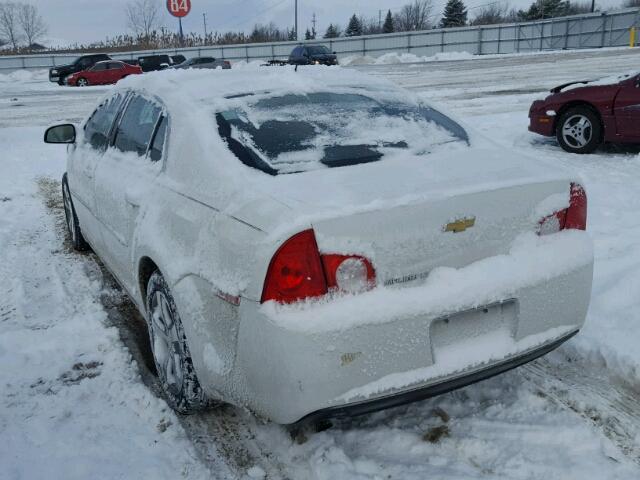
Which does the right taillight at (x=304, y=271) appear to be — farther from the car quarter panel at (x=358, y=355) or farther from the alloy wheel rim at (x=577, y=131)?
the alloy wheel rim at (x=577, y=131)

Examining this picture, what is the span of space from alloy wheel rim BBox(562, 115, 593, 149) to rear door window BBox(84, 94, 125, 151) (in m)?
6.73

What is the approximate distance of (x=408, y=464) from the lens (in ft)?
8.10

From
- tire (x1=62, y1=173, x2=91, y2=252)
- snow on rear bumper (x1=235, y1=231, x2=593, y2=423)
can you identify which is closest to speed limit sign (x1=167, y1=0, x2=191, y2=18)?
tire (x1=62, y1=173, x2=91, y2=252)

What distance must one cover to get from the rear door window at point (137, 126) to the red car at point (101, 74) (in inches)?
1084

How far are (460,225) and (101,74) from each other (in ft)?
99.9

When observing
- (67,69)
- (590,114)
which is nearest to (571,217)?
(590,114)

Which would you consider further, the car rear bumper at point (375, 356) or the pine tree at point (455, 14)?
the pine tree at point (455, 14)

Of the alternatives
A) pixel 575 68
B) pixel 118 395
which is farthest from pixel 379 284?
pixel 575 68

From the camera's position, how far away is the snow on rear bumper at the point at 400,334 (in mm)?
2131

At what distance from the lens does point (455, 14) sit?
2522 inches

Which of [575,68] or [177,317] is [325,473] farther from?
[575,68]

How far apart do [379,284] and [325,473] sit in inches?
33.0

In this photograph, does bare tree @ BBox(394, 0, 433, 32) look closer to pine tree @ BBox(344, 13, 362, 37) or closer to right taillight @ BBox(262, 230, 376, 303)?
pine tree @ BBox(344, 13, 362, 37)

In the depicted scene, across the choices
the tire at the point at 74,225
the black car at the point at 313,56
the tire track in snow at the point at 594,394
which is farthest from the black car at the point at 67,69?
the tire track in snow at the point at 594,394
